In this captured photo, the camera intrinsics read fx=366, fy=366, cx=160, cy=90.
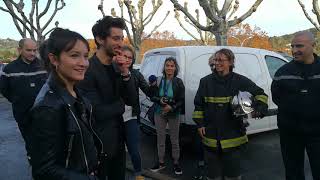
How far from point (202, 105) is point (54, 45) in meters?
2.46

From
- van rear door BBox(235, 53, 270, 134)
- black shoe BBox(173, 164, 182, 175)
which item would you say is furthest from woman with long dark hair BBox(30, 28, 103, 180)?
van rear door BBox(235, 53, 270, 134)

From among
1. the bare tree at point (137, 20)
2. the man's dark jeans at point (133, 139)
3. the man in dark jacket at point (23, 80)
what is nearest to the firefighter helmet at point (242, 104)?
the man's dark jeans at point (133, 139)

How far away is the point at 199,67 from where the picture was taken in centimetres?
612

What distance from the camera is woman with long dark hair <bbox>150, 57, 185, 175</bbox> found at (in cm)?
556

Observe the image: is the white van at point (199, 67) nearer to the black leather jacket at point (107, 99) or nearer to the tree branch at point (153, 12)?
the black leather jacket at point (107, 99)

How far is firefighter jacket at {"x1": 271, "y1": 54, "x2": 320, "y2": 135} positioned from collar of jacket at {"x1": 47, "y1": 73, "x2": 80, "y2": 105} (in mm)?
2764

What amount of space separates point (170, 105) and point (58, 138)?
12.2 feet

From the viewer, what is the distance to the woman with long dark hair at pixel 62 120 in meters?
1.85

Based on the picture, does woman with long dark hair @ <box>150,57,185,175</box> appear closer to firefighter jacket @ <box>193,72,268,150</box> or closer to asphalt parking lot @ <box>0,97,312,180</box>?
asphalt parking lot @ <box>0,97,312,180</box>

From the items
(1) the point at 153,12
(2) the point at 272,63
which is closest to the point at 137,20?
(1) the point at 153,12

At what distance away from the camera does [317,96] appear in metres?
3.92

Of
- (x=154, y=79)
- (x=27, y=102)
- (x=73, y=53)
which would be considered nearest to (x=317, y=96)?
(x=154, y=79)

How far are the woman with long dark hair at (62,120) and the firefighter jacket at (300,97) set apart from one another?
2.62m

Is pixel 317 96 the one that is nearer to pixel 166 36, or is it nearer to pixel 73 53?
pixel 73 53
